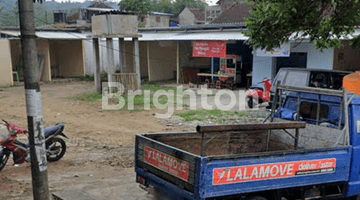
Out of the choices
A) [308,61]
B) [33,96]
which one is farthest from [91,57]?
[33,96]

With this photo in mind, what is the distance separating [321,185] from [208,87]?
52.8 feet

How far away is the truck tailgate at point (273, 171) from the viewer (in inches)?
184

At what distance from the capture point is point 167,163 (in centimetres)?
514

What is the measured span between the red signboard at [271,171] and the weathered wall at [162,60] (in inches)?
796

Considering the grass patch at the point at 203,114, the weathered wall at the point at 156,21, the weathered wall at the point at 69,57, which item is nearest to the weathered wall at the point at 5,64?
the weathered wall at the point at 69,57

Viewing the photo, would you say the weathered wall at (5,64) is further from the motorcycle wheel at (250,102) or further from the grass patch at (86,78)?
the motorcycle wheel at (250,102)

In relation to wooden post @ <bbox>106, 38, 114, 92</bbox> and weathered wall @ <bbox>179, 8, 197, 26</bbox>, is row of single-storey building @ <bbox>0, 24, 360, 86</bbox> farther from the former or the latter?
weathered wall @ <bbox>179, 8, 197, 26</bbox>

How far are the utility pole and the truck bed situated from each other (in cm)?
136

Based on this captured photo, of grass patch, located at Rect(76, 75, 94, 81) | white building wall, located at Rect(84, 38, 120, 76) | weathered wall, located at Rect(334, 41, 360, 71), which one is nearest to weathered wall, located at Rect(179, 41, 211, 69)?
white building wall, located at Rect(84, 38, 120, 76)

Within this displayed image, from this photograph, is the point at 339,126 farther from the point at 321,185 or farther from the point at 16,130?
the point at 16,130

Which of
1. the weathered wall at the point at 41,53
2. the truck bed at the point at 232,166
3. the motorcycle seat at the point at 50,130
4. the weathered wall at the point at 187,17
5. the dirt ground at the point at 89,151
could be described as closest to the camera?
the truck bed at the point at 232,166

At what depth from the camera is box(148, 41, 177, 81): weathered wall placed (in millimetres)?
25422

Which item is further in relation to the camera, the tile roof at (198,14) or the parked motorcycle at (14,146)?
the tile roof at (198,14)

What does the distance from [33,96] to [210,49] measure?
16.1 meters
